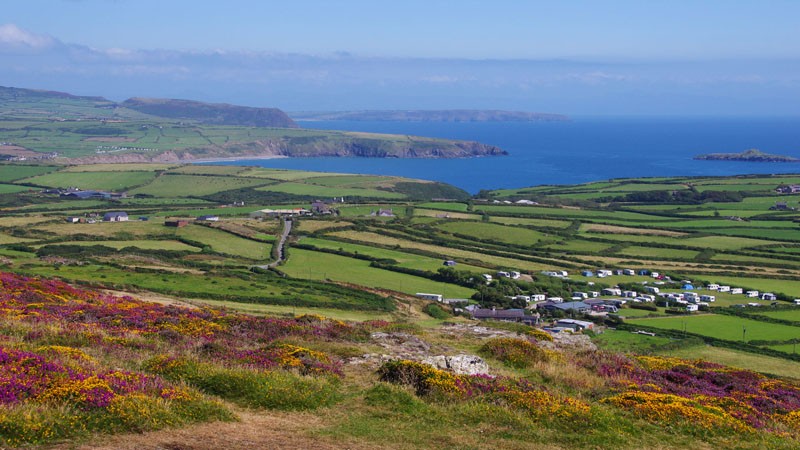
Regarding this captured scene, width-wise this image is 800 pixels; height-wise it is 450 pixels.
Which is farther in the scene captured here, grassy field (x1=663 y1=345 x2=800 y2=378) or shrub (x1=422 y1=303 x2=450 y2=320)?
shrub (x1=422 y1=303 x2=450 y2=320)

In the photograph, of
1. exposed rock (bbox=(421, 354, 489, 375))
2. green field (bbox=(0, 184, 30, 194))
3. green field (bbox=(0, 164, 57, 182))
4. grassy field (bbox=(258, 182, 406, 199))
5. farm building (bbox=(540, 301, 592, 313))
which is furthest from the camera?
green field (bbox=(0, 164, 57, 182))

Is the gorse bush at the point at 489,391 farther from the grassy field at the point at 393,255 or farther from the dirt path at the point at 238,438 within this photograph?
the grassy field at the point at 393,255

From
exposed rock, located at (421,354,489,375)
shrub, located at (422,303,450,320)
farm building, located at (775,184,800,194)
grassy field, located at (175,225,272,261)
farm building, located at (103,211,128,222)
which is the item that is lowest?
farm building, located at (103,211,128,222)

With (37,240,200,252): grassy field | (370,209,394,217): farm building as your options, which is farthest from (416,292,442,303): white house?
(370,209,394,217): farm building

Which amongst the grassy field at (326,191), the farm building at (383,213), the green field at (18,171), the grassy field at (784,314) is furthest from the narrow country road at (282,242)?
the green field at (18,171)

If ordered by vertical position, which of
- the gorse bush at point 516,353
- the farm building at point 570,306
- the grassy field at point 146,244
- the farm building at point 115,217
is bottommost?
the farm building at point 115,217

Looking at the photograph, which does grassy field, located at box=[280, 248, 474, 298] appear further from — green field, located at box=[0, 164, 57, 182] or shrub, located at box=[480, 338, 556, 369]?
green field, located at box=[0, 164, 57, 182]

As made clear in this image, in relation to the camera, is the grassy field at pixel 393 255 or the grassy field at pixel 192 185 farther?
the grassy field at pixel 192 185

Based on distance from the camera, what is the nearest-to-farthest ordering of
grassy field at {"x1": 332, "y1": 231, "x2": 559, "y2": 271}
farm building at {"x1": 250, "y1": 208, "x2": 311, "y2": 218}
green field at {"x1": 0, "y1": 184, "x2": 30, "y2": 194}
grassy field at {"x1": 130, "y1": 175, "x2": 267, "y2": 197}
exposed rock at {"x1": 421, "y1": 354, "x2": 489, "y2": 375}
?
exposed rock at {"x1": 421, "y1": 354, "x2": 489, "y2": 375} → grassy field at {"x1": 332, "y1": 231, "x2": 559, "y2": 271} → farm building at {"x1": 250, "y1": 208, "x2": 311, "y2": 218} → green field at {"x1": 0, "y1": 184, "x2": 30, "y2": 194} → grassy field at {"x1": 130, "y1": 175, "x2": 267, "y2": 197}

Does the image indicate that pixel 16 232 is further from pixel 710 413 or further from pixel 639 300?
pixel 710 413

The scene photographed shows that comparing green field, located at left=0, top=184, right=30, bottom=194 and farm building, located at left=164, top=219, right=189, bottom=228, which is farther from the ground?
farm building, located at left=164, top=219, right=189, bottom=228
